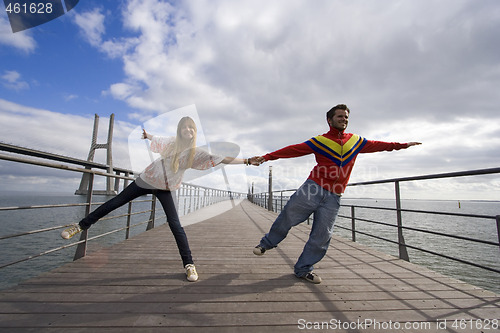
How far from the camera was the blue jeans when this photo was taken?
2182 millimetres

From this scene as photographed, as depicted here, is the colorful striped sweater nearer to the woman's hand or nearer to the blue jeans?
the blue jeans

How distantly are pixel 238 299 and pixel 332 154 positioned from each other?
4.59ft

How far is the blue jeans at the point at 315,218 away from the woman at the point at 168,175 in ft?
2.97

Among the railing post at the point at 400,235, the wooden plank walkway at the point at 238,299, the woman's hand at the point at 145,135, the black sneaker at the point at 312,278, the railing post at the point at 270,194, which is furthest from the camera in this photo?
the railing post at the point at 270,194

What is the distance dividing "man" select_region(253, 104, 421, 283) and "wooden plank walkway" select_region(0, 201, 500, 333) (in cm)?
27

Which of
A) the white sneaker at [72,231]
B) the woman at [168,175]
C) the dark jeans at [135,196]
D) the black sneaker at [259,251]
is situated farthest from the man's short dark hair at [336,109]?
the white sneaker at [72,231]

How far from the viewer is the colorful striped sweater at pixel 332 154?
2205mm

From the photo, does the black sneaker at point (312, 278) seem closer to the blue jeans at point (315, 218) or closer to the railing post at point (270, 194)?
the blue jeans at point (315, 218)

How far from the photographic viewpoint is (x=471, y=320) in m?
1.54

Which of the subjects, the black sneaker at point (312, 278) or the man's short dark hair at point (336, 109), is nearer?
the black sneaker at point (312, 278)

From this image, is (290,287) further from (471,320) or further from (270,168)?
(270,168)

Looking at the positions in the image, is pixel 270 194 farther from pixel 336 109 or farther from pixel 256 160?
pixel 336 109

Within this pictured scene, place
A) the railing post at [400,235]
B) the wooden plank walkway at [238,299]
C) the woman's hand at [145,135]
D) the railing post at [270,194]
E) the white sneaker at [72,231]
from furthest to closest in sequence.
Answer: the railing post at [270,194]
the railing post at [400,235]
the woman's hand at [145,135]
the white sneaker at [72,231]
the wooden plank walkway at [238,299]

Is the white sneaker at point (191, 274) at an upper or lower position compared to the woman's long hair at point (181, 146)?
lower
